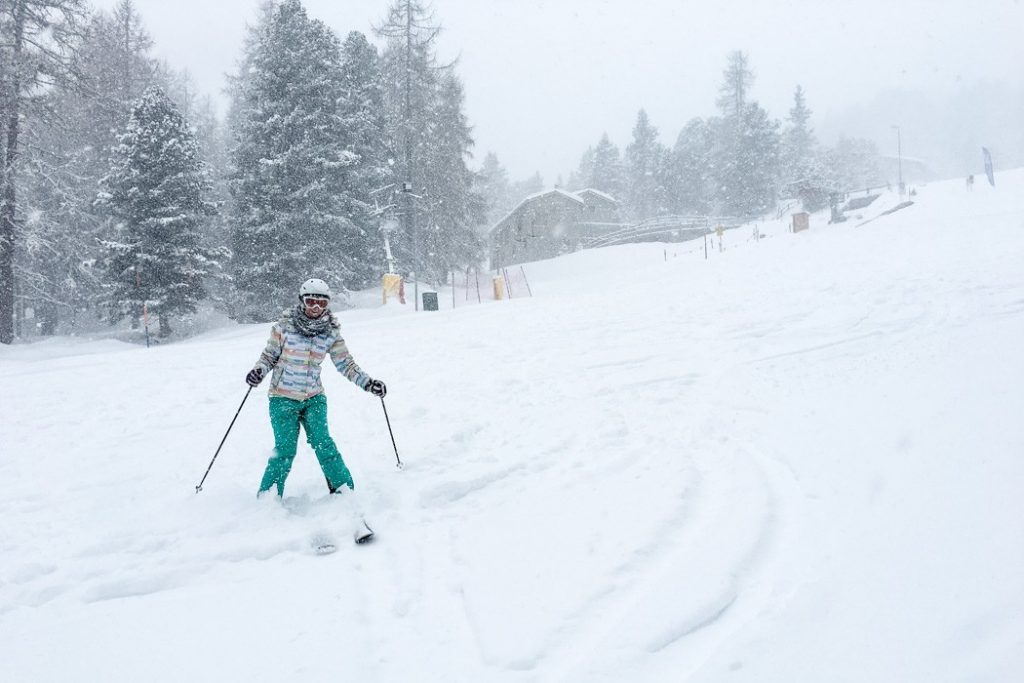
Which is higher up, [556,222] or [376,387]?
[556,222]

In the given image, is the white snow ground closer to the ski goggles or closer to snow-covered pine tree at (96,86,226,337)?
the ski goggles

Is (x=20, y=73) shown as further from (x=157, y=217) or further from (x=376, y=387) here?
(x=376, y=387)

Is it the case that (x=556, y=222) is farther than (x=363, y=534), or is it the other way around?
(x=556, y=222)

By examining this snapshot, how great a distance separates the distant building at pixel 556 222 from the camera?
48875mm

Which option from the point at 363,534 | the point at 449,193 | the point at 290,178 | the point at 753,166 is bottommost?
the point at 363,534

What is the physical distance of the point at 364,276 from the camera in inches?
1096

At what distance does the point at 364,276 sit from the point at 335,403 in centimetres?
1986

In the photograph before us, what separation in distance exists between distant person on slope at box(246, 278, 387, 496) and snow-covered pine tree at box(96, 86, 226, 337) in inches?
792

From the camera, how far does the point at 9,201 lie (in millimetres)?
19250

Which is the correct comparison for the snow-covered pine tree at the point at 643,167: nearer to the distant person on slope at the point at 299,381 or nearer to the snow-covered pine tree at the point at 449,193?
the snow-covered pine tree at the point at 449,193

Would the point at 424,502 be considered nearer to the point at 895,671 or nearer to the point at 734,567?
the point at 734,567

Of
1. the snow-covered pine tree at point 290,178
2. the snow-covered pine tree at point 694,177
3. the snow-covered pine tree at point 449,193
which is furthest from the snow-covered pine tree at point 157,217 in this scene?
the snow-covered pine tree at point 694,177

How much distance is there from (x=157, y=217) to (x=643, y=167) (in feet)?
172

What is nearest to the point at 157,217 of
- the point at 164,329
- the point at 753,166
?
the point at 164,329
